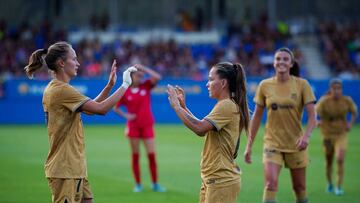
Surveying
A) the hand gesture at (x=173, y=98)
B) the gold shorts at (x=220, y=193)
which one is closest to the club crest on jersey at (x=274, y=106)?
the gold shorts at (x=220, y=193)

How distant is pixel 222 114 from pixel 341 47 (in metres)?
33.2

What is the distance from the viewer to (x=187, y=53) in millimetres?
36688

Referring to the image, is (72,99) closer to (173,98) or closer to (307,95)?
(173,98)

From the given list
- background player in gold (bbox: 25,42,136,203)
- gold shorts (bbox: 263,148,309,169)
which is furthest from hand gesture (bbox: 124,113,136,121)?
background player in gold (bbox: 25,42,136,203)

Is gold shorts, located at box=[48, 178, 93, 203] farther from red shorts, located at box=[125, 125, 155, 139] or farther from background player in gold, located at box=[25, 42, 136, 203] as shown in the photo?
red shorts, located at box=[125, 125, 155, 139]

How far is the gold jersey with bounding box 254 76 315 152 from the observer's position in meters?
10.4

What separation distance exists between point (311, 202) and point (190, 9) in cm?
3170

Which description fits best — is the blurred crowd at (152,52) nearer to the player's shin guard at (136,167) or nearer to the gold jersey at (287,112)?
the player's shin guard at (136,167)

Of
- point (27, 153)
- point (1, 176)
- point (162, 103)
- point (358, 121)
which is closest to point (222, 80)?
point (1, 176)

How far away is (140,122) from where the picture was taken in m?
14.8

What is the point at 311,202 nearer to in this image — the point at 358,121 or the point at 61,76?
the point at 61,76

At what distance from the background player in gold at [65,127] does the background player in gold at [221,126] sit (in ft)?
2.77

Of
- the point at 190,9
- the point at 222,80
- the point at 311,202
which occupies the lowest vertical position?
the point at 311,202

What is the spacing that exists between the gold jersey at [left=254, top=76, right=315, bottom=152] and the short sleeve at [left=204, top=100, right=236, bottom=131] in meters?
2.87
